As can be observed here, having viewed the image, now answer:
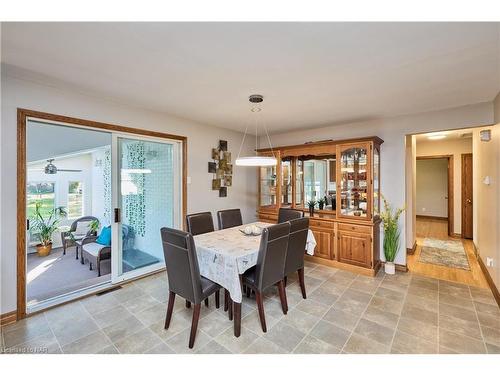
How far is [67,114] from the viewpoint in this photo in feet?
8.71

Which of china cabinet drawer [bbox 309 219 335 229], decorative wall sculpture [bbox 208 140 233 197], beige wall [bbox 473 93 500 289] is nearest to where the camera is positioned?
beige wall [bbox 473 93 500 289]

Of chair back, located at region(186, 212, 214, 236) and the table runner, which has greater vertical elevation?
chair back, located at region(186, 212, 214, 236)

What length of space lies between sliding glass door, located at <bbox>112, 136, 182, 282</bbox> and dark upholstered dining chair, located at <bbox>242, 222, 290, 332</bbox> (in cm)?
199

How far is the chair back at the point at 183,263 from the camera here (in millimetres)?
1903

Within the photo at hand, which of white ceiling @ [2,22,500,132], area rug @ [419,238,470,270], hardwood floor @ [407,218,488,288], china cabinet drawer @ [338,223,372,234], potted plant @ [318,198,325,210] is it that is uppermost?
white ceiling @ [2,22,500,132]

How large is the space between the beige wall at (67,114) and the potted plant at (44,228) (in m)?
2.96

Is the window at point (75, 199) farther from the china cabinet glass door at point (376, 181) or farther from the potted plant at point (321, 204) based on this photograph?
the china cabinet glass door at point (376, 181)

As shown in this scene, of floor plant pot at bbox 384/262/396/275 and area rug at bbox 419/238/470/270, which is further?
area rug at bbox 419/238/470/270

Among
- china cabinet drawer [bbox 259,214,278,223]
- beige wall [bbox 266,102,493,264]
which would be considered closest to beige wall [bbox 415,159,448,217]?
beige wall [bbox 266,102,493,264]

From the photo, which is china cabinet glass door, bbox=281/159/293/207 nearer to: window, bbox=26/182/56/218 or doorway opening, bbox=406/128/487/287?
doorway opening, bbox=406/128/487/287

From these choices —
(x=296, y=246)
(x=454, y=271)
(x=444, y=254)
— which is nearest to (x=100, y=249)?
(x=296, y=246)

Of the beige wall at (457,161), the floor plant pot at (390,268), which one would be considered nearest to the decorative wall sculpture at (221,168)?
the floor plant pot at (390,268)

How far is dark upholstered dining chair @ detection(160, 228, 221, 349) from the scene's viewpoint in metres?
1.91
